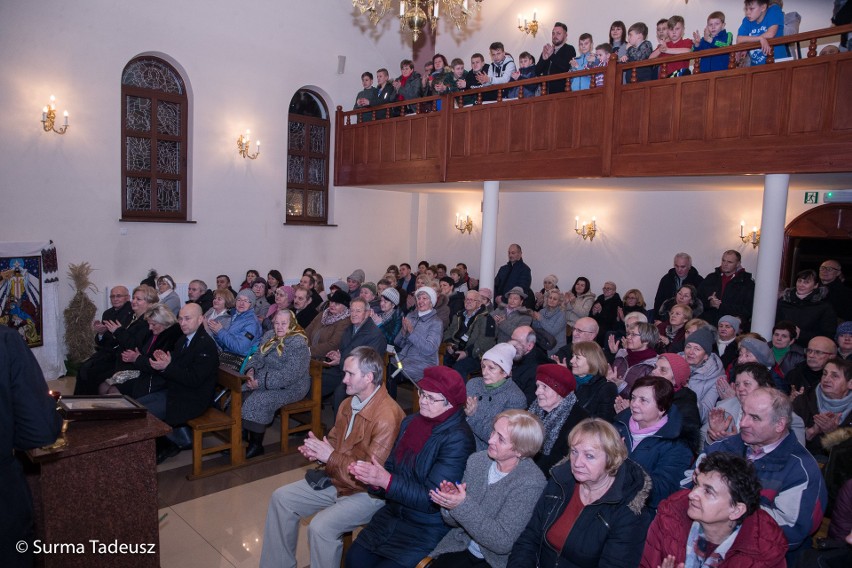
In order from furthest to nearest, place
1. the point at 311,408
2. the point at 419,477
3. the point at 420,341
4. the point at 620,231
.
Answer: the point at 620,231 → the point at 420,341 → the point at 311,408 → the point at 419,477

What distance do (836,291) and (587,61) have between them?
4.26 meters

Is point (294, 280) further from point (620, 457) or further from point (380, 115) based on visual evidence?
point (620, 457)

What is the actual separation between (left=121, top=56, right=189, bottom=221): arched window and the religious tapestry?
5.67ft

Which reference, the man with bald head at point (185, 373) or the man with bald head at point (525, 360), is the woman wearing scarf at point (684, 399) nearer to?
the man with bald head at point (525, 360)

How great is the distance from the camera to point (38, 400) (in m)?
2.63

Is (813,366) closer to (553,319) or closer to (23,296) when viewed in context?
(553,319)

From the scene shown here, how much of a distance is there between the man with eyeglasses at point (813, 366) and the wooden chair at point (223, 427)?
15.1 feet

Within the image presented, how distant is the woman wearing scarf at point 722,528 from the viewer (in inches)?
98.3

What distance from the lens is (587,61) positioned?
835 centimetres

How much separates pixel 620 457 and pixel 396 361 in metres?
4.07

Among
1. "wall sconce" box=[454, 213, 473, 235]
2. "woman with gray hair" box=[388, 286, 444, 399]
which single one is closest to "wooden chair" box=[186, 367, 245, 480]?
"woman with gray hair" box=[388, 286, 444, 399]

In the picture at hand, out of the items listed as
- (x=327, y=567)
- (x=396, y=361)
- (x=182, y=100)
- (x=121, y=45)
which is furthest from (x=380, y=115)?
(x=327, y=567)

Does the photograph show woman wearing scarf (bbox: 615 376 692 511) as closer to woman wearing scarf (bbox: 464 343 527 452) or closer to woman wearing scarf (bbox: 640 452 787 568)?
woman wearing scarf (bbox: 640 452 787 568)

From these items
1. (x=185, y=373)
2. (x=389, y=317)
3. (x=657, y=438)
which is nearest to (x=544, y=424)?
(x=657, y=438)
